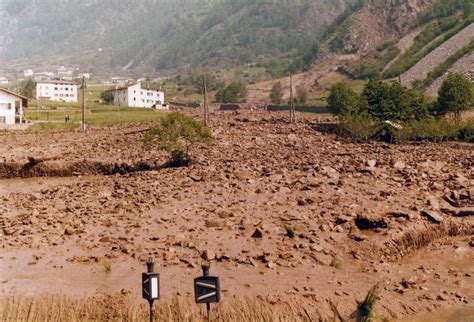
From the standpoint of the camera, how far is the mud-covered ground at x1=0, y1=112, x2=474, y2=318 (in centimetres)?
1442

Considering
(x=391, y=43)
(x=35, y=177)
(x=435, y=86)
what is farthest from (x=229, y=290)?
(x=391, y=43)

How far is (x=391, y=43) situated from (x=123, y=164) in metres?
135

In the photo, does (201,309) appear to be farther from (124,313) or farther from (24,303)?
(24,303)

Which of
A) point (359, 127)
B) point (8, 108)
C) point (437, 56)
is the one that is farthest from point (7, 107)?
point (437, 56)

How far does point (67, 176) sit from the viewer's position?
107ft

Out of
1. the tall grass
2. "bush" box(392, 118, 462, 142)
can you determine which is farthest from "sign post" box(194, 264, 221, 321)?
"bush" box(392, 118, 462, 142)

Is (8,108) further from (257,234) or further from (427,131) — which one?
(257,234)

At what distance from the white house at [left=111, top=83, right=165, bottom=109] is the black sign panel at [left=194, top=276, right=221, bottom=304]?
250 feet

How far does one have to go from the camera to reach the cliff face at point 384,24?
163 metres

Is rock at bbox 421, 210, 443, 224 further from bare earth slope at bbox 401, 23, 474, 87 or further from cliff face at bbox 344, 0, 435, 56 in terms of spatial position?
cliff face at bbox 344, 0, 435, 56

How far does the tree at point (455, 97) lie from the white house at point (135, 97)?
144 feet

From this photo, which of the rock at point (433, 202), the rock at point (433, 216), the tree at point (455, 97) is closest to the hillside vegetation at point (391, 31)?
the tree at point (455, 97)

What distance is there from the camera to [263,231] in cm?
1770

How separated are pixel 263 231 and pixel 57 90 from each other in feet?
367
